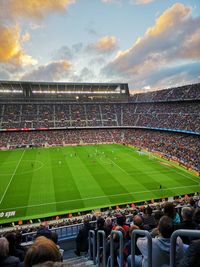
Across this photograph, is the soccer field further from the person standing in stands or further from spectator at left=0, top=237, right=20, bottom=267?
spectator at left=0, top=237, right=20, bottom=267

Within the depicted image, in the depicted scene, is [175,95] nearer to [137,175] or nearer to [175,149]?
[175,149]

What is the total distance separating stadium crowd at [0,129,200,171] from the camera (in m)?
50.2

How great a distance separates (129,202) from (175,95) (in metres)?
48.7

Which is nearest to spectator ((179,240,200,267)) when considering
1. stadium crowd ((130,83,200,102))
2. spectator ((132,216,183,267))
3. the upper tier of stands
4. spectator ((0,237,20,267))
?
spectator ((132,216,183,267))

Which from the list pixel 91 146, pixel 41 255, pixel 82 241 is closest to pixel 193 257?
pixel 41 255

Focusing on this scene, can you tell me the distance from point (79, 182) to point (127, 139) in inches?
1619

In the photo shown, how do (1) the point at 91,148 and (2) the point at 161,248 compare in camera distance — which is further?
(1) the point at 91,148

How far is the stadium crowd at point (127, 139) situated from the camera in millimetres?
50178

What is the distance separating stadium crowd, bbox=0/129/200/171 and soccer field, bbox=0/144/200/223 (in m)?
4.49

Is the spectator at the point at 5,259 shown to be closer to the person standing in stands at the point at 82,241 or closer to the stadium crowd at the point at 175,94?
the person standing in stands at the point at 82,241

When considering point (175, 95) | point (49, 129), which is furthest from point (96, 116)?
point (175, 95)

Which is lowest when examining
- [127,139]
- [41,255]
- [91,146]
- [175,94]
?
[41,255]

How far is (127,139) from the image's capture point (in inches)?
2948

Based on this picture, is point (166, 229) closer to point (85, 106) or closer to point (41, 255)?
point (41, 255)
